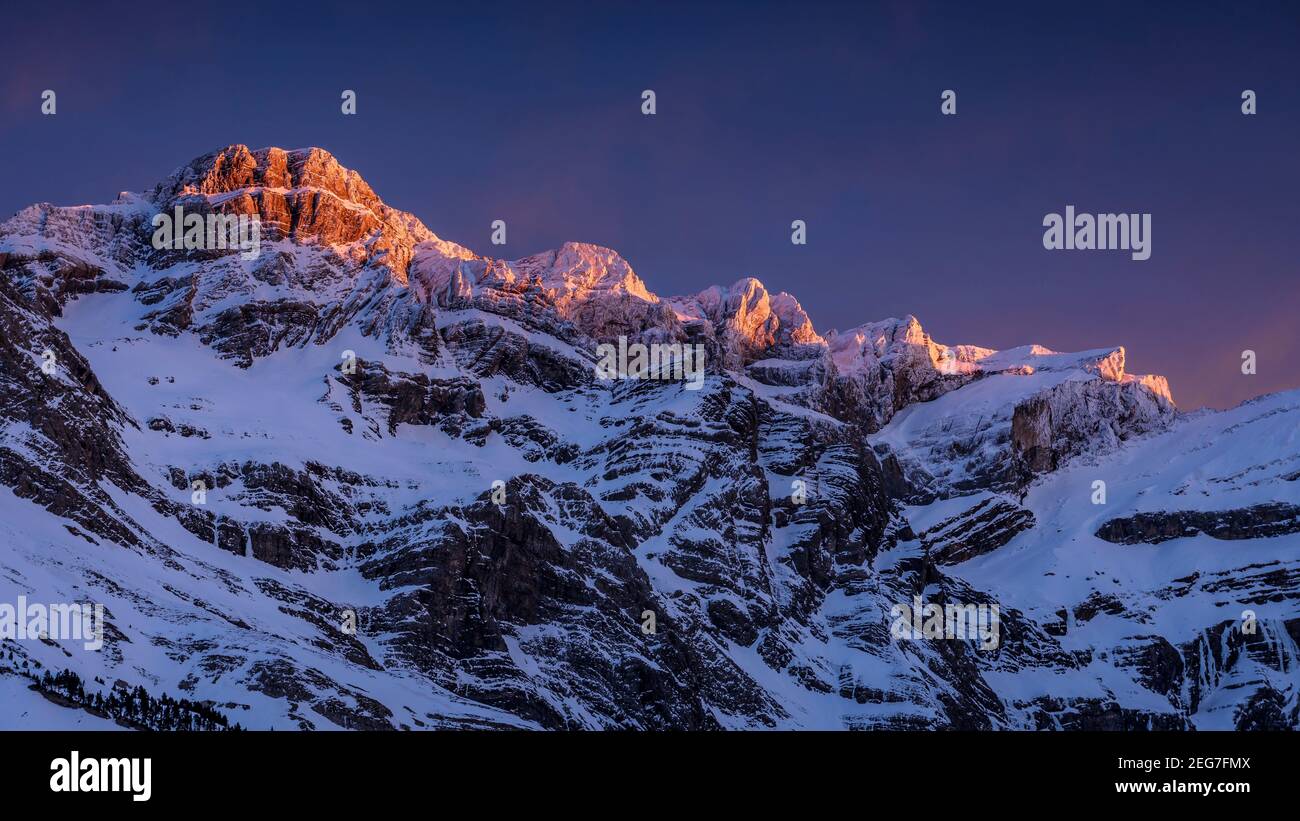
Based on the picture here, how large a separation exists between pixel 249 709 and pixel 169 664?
10.5 metres
